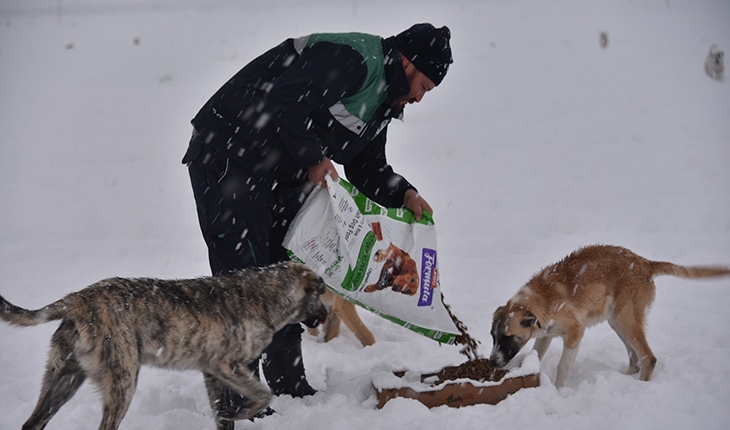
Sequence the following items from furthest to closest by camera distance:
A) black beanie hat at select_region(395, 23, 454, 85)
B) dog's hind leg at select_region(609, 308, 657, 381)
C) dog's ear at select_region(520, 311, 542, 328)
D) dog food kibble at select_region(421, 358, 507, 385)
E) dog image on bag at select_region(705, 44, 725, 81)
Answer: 1. dog image on bag at select_region(705, 44, 725, 81)
2. dog's ear at select_region(520, 311, 542, 328)
3. dog's hind leg at select_region(609, 308, 657, 381)
4. dog food kibble at select_region(421, 358, 507, 385)
5. black beanie hat at select_region(395, 23, 454, 85)

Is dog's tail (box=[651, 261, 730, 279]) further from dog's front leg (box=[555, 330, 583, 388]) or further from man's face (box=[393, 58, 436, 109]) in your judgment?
man's face (box=[393, 58, 436, 109])

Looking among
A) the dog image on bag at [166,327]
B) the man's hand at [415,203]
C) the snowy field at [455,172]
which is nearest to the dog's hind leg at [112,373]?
the dog image on bag at [166,327]

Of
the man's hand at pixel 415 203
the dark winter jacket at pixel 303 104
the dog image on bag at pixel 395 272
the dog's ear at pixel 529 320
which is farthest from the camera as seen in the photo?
the dog's ear at pixel 529 320

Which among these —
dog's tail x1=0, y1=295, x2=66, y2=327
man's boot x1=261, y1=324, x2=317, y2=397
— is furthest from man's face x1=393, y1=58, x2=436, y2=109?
dog's tail x1=0, y1=295, x2=66, y2=327

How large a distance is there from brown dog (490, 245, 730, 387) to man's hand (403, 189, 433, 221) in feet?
3.40

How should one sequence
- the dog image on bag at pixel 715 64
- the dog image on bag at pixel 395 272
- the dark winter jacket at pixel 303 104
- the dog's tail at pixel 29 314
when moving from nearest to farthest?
the dog's tail at pixel 29 314
the dark winter jacket at pixel 303 104
the dog image on bag at pixel 395 272
the dog image on bag at pixel 715 64

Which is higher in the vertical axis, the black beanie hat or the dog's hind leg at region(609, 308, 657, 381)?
the black beanie hat

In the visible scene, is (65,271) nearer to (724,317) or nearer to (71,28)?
(724,317)

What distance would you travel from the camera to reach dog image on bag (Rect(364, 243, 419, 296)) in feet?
12.4

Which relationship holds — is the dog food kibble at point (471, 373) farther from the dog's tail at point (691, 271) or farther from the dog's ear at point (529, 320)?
the dog's tail at point (691, 271)

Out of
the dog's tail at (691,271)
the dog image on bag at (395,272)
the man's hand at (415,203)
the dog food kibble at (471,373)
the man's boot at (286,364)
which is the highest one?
the man's hand at (415,203)

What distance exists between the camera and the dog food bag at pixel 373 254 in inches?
144

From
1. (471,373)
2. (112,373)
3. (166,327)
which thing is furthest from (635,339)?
(112,373)

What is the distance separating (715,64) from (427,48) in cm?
1191
